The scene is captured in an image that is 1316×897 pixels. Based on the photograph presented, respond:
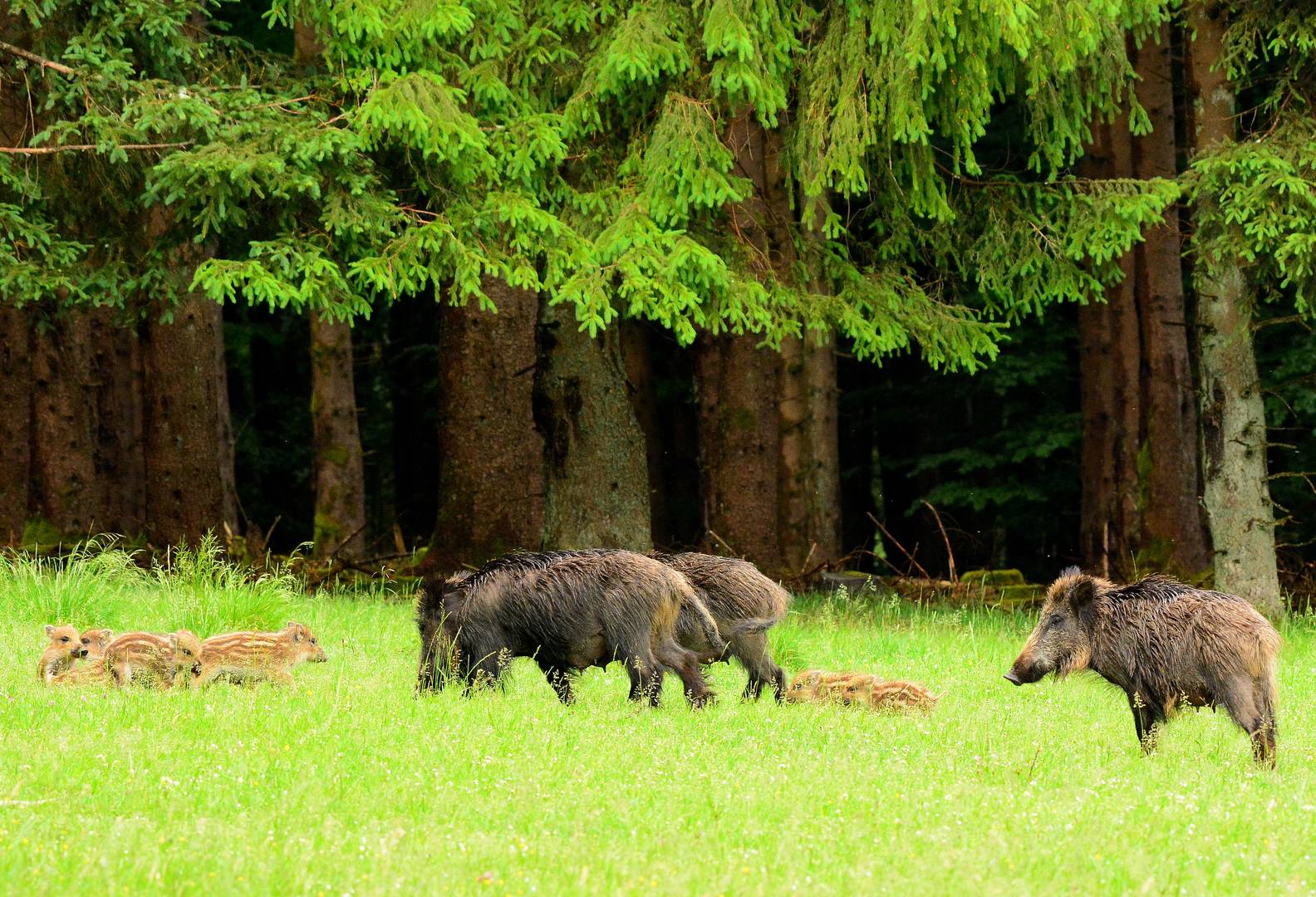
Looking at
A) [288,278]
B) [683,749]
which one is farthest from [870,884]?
[288,278]

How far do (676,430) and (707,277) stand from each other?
1633cm

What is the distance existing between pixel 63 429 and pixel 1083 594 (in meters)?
14.0

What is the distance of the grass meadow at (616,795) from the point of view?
510 cm

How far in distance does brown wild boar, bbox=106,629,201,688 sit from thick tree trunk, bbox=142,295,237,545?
→ 978cm

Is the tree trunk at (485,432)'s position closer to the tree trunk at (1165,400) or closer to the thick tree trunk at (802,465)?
the thick tree trunk at (802,465)

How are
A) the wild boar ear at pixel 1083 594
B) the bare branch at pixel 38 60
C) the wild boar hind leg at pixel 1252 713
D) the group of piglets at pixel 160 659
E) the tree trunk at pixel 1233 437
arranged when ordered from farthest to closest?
1. the tree trunk at pixel 1233 437
2. the bare branch at pixel 38 60
3. the group of piglets at pixel 160 659
4. the wild boar ear at pixel 1083 594
5. the wild boar hind leg at pixel 1252 713

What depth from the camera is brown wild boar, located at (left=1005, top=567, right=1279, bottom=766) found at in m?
7.34

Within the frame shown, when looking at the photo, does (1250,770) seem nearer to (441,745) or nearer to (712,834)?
(712,834)

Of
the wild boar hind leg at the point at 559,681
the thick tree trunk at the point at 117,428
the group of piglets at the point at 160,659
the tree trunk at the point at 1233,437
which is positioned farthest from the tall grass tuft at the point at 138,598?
the tree trunk at the point at 1233,437

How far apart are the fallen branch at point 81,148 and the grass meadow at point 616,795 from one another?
152 inches

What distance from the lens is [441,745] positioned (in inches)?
279

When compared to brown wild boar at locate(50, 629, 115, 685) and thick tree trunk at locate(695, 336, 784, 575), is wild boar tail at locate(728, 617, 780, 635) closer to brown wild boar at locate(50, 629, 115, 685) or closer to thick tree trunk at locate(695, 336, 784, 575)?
brown wild boar at locate(50, 629, 115, 685)

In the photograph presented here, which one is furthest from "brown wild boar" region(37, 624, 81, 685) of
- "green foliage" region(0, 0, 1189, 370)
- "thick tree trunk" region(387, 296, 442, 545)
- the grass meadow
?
"thick tree trunk" region(387, 296, 442, 545)

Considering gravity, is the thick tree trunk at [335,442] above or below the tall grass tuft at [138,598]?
above
